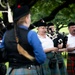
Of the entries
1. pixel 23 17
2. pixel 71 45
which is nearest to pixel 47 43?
pixel 71 45

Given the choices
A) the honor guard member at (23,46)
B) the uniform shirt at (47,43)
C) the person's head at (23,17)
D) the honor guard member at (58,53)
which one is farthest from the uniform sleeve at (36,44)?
the honor guard member at (58,53)

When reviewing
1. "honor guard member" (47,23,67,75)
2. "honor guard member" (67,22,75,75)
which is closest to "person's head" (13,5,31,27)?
"honor guard member" (47,23,67,75)

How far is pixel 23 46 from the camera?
168 inches

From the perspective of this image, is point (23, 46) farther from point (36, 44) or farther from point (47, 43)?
point (47, 43)

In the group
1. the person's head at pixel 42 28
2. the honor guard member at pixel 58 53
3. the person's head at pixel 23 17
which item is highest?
the person's head at pixel 23 17

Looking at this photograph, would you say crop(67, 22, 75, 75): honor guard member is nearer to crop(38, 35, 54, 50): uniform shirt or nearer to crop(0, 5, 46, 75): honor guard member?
crop(38, 35, 54, 50): uniform shirt

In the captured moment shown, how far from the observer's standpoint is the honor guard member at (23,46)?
4266 mm

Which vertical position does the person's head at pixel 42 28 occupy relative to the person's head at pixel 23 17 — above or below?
below

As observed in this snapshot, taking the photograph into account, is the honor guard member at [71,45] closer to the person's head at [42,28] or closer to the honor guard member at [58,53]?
the honor guard member at [58,53]

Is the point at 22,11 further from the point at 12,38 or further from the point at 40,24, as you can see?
the point at 40,24

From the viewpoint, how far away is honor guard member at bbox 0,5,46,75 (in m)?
4.27

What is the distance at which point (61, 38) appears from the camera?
272 inches

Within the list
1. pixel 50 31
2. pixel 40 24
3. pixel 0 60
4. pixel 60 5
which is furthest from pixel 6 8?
pixel 0 60

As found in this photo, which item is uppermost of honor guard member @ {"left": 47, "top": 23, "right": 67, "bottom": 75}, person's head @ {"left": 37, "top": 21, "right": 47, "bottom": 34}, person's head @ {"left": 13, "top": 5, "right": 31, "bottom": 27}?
person's head @ {"left": 13, "top": 5, "right": 31, "bottom": 27}
